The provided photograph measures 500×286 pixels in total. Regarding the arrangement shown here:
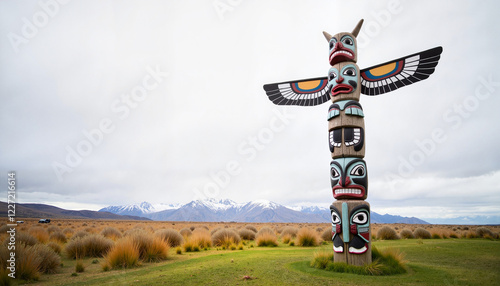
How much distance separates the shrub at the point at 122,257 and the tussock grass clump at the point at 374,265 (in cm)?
572

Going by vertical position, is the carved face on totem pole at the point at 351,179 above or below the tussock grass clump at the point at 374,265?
above

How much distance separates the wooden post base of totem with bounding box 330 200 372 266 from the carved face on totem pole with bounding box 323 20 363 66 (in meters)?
4.94

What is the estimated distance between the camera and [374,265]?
6.87 metres

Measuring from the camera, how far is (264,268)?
729 cm

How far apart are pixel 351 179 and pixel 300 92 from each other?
4413 millimetres

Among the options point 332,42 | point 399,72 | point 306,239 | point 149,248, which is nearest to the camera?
point 399,72

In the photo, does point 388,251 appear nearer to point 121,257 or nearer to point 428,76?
point 428,76

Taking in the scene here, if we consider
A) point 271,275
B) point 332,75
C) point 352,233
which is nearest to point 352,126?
point 332,75

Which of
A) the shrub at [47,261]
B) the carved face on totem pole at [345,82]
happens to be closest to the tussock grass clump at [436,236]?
the carved face on totem pole at [345,82]

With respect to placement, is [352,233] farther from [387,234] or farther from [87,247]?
[387,234]

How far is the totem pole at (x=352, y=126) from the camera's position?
7.34m

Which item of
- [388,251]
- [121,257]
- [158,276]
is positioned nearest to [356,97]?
[388,251]

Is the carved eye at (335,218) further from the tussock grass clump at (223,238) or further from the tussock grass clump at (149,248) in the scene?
the tussock grass clump at (223,238)

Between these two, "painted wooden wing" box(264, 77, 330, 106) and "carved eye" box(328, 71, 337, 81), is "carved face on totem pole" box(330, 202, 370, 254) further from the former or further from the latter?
"painted wooden wing" box(264, 77, 330, 106)
